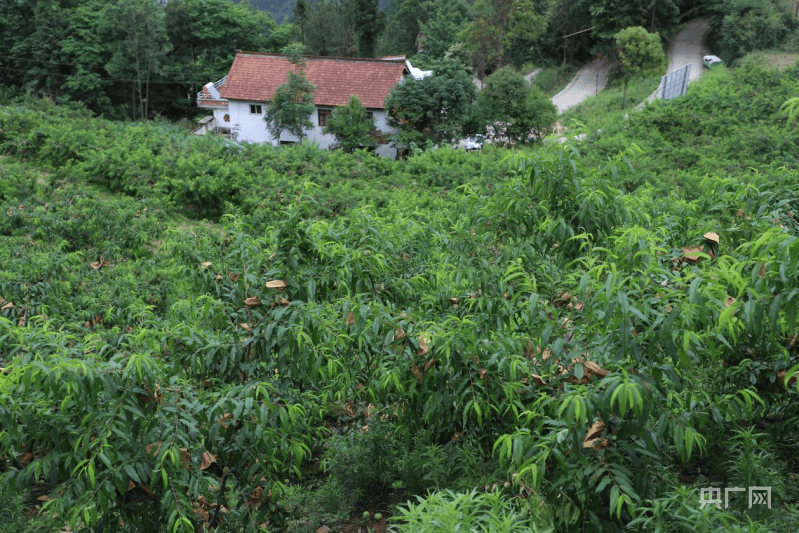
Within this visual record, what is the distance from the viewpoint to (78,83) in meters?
28.9

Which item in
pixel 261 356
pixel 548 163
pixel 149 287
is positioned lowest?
pixel 149 287

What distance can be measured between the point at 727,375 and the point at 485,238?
132 centimetres

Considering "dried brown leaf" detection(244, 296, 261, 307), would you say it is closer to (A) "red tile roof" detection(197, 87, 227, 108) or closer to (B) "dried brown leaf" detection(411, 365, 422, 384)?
(B) "dried brown leaf" detection(411, 365, 422, 384)

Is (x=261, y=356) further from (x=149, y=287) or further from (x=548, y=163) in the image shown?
(x=149, y=287)

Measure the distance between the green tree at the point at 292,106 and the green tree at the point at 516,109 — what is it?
19.9ft

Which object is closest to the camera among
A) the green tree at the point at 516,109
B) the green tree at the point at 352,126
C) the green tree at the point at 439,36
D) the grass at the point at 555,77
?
the green tree at the point at 516,109

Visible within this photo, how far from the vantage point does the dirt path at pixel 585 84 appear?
1081 inches

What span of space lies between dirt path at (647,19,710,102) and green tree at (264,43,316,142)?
42.7 ft

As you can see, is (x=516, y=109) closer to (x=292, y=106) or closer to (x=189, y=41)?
(x=292, y=106)

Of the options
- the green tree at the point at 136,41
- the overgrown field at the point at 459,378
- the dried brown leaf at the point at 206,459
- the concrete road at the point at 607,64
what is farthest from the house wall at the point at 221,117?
the dried brown leaf at the point at 206,459

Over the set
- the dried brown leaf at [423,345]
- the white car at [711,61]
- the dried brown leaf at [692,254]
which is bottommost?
the dried brown leaf at [423,345]

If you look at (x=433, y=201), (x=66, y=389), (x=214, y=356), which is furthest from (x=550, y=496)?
(x=433, y=201)

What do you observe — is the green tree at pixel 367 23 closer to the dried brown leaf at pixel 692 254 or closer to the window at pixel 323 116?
the window at pixel 323 116

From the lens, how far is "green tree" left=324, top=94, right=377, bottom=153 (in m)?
21.3
